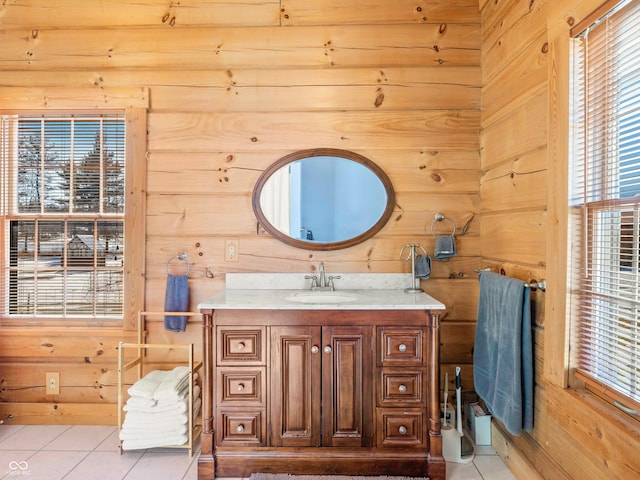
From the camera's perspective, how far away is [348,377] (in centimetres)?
201

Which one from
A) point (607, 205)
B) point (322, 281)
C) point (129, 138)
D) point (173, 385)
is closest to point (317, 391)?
point (322, 281)

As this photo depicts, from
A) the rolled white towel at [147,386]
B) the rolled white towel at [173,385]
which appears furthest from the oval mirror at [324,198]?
the rolled white towel at [147,386]

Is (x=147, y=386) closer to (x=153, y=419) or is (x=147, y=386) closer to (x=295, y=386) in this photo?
(x=153, y=419)

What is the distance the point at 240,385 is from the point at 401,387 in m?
0.82

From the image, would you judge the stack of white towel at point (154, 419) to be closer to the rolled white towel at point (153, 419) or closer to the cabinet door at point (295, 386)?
the rolled white towel at point (153, 419)

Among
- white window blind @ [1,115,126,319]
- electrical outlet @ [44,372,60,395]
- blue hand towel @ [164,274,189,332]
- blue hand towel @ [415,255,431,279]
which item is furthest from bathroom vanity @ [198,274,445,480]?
electrical outlet @ [44,372,60,395]

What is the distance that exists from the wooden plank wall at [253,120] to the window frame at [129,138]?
0.05 m

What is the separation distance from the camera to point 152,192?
2.59m

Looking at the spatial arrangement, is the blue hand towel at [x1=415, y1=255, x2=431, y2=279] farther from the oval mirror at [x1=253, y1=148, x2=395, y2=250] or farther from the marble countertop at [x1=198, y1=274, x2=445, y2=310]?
the oval mirror at [x1=253, y1=148, x2=395, y2=250]

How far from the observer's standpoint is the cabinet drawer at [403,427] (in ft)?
6.58

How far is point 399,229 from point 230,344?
4.15ft

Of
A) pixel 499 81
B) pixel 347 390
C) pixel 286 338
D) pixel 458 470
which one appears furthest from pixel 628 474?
pixel 499 81

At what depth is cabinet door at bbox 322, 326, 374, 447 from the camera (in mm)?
2010

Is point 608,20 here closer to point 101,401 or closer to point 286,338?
point 286,338
